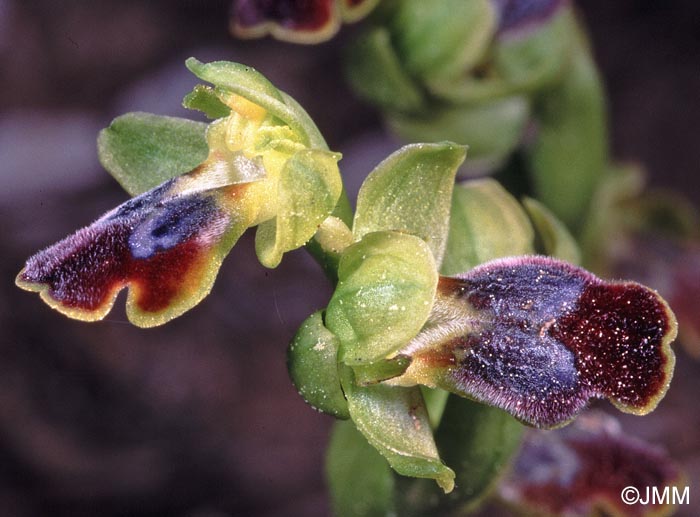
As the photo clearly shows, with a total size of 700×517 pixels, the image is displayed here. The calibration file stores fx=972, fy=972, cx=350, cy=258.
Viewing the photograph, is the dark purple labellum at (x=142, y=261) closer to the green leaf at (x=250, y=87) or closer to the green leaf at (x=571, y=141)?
the green leaf at (x=250, y=87)

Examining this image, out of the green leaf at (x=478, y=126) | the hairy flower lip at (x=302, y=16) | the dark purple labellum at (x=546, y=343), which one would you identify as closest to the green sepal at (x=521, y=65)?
the green leaf at (x=478, y=126)

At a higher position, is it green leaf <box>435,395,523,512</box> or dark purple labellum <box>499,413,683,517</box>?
green leaf <box>435,395,523,512</box>

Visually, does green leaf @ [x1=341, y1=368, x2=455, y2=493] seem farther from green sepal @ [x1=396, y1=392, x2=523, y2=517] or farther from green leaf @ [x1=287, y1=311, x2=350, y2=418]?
green sepal @ [x1=396, y1=392, x2=523, y2=517]

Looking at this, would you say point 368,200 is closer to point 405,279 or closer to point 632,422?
point 405,279

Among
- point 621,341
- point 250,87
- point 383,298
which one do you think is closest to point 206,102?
point 250,87

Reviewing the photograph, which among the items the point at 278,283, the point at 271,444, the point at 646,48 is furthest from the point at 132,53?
the point at 646,48

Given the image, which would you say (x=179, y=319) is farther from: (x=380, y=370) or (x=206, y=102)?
(x=380, y=370)

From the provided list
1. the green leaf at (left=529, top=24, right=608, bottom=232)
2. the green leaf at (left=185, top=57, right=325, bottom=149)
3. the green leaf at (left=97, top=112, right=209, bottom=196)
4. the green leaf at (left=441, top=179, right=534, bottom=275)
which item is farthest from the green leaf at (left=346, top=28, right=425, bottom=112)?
the green leaf at (left=185, top=57, right=325, bottom=149)
